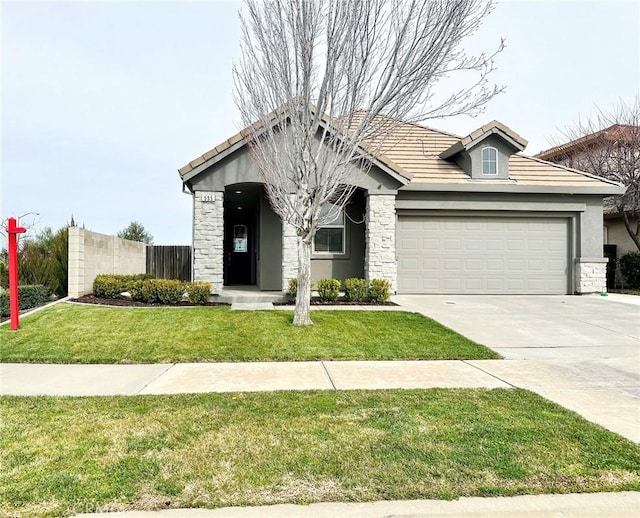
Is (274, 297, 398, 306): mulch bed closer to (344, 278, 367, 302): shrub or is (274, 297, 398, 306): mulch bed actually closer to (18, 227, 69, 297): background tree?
(344, 278, 367, 302): shrub

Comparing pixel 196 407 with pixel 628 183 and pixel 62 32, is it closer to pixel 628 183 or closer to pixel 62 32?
pixel 62 32

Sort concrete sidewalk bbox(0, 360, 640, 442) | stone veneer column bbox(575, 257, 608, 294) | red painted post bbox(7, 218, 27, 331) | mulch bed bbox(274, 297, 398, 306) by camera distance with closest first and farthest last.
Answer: concrete sidewalk bbox(0, 360, 640, 442) → red painted post bbox(7, 218, 27, 331) → mulch bed bbox(274, 297, 398, 306) → stone veneer column bbox(575, 257, 608, 294)

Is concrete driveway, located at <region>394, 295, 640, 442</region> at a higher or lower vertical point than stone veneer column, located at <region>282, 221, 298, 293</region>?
lower

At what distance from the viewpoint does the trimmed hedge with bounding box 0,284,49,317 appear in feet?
33.8

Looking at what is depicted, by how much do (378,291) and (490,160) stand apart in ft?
21.5

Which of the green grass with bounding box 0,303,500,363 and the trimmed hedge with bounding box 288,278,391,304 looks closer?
the green grass with bounding box 0,303,500,363

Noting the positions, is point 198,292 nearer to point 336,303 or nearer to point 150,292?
point 150,292

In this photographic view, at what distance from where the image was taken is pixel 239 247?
1789cm

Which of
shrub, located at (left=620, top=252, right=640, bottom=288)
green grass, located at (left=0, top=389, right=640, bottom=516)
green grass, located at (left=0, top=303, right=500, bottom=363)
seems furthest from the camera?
shrub, located at (left=620, top=252, right=640, bottom=288)

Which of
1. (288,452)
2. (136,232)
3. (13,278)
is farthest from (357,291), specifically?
(136,232)

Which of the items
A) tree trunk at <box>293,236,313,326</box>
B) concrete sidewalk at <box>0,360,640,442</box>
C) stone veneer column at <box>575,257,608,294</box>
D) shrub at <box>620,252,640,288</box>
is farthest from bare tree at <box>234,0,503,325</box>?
shrub at <box>620,252,640,288</box>

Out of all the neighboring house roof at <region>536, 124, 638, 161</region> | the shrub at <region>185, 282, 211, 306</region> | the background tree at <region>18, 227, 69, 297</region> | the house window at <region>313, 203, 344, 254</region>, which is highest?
the neighboring house roof at <region>536, 124, 638, 161</region>

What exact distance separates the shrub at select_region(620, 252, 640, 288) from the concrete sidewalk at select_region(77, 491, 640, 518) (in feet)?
59.3

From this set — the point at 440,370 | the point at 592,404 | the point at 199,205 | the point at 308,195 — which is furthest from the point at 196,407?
the point at 199,205
